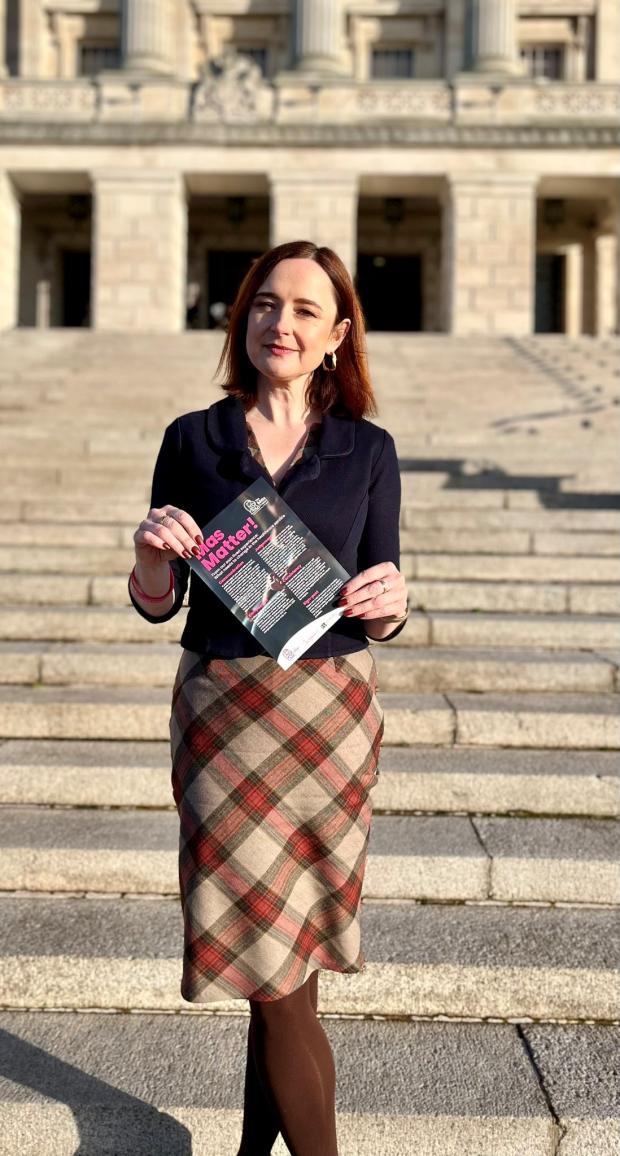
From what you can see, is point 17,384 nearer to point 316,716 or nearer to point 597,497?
→ point 597,497

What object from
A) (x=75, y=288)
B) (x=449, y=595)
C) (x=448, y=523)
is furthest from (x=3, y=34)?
(x=449, y=595)

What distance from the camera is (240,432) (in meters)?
2.05

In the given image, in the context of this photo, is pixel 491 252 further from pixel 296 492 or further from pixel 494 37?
pixel 296 492

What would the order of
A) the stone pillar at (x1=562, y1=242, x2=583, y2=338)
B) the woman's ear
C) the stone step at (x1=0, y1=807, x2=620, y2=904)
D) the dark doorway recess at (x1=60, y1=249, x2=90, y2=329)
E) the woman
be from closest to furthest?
the woman → the woman's ear → the stone step at (x1=0, y1=807, x2=620, y2=904) → the stone pillar at (x1=562, y1=242, x2=583, y2=338) → the dark doorway recess at (x1=60, y1=249, x2=90, y2=329)

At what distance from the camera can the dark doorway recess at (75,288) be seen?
1195 inches

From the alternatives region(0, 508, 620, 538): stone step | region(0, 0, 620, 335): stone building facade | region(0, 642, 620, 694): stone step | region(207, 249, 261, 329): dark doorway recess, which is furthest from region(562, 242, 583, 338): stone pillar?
region(0, 642, 620, 694): stone step

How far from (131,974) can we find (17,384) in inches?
482

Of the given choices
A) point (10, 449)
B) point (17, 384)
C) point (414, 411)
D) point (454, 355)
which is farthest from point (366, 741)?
point (454, 355)

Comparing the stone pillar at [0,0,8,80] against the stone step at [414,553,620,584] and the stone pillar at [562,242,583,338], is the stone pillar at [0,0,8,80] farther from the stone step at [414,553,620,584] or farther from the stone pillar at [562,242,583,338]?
the stone step at [414,553,620,584]

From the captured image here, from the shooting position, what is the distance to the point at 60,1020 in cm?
297

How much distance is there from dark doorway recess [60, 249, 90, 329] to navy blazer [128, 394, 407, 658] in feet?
98.6

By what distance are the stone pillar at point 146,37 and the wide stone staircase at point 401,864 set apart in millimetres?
22687

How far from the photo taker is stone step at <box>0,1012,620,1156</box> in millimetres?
2498

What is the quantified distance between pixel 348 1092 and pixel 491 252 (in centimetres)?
2393
